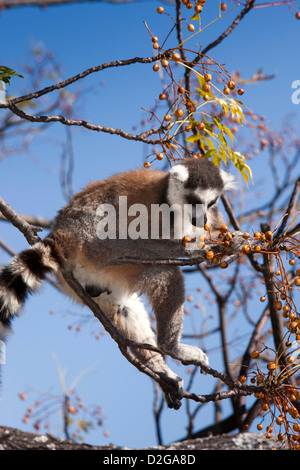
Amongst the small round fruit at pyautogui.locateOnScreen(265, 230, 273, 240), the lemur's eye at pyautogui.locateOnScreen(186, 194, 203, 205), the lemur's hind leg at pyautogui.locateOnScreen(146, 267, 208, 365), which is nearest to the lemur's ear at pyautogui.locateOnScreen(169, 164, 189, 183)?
the lemur's eye at pyautogui.locateOnScreen(186, 194, 203, 205)

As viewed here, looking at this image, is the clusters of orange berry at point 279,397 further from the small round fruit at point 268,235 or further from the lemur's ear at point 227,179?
the lemur's ear at point 227,179

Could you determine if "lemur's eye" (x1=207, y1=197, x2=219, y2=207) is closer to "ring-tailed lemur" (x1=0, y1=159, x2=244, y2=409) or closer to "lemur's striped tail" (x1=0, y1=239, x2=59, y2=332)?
"ring-tailed lemur" (x1=0, y1=159, x2=244, y2=409)

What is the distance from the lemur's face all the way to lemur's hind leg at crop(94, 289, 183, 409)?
2.71ft

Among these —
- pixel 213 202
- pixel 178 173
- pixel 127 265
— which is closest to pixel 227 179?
pixel 213 202

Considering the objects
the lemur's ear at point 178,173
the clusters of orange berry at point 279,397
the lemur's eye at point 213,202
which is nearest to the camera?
the clusters of orange berry at point 279,397

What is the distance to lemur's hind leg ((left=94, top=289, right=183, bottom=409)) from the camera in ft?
12.1

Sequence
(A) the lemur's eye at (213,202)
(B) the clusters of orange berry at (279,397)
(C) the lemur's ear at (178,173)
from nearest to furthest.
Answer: (B) the clusters of orange berry at (279,397)
(C) the lemur's ear at (178,173)
(A) the lemur's eye at (213,202)

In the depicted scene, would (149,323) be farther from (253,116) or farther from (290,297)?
(253,116)

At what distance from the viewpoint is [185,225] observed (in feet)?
12.9

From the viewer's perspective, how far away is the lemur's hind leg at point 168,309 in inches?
142

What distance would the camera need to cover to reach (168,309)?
3633 millimetres

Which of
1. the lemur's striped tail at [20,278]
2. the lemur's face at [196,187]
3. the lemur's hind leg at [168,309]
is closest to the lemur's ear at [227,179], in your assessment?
the lemur's face at [196,187]

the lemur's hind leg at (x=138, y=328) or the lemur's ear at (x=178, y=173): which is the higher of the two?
the lemur's ear at (x=178, y=173)
